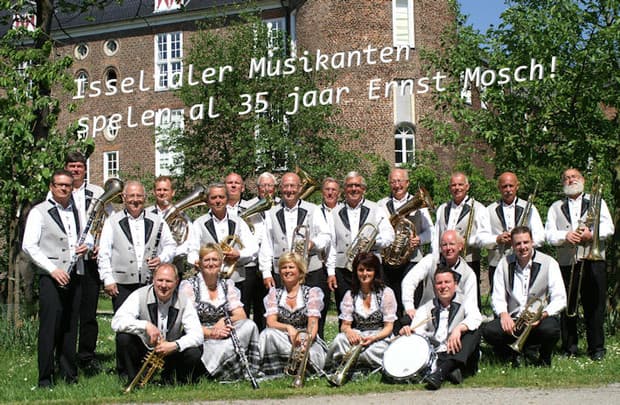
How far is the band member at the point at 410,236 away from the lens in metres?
9.05

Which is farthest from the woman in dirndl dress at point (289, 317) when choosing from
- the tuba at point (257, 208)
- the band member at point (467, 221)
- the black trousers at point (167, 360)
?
the band member at point (467, 221)

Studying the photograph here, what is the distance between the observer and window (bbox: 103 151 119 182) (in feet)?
116

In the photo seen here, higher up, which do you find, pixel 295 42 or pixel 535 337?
pixel 295 42

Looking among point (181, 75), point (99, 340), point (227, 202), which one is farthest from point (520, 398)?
point (181, 75)

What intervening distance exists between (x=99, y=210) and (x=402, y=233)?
330 cm

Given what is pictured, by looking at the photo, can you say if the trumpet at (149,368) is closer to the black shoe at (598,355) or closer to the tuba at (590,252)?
the tuba at (590,252)

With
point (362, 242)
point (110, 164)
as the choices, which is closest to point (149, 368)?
point (362, 242)

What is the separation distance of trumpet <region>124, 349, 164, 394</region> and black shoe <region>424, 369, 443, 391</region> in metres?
2.42

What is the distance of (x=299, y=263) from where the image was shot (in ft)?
26.4

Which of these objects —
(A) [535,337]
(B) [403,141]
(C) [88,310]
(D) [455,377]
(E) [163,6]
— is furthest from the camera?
(E) [163,6]

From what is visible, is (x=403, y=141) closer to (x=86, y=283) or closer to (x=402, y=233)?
(x=402, y=233)

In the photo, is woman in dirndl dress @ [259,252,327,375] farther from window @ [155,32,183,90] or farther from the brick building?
window @ [155,32,183,90]

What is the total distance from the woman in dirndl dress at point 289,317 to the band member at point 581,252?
2.82 metres

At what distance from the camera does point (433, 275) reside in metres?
8.02
